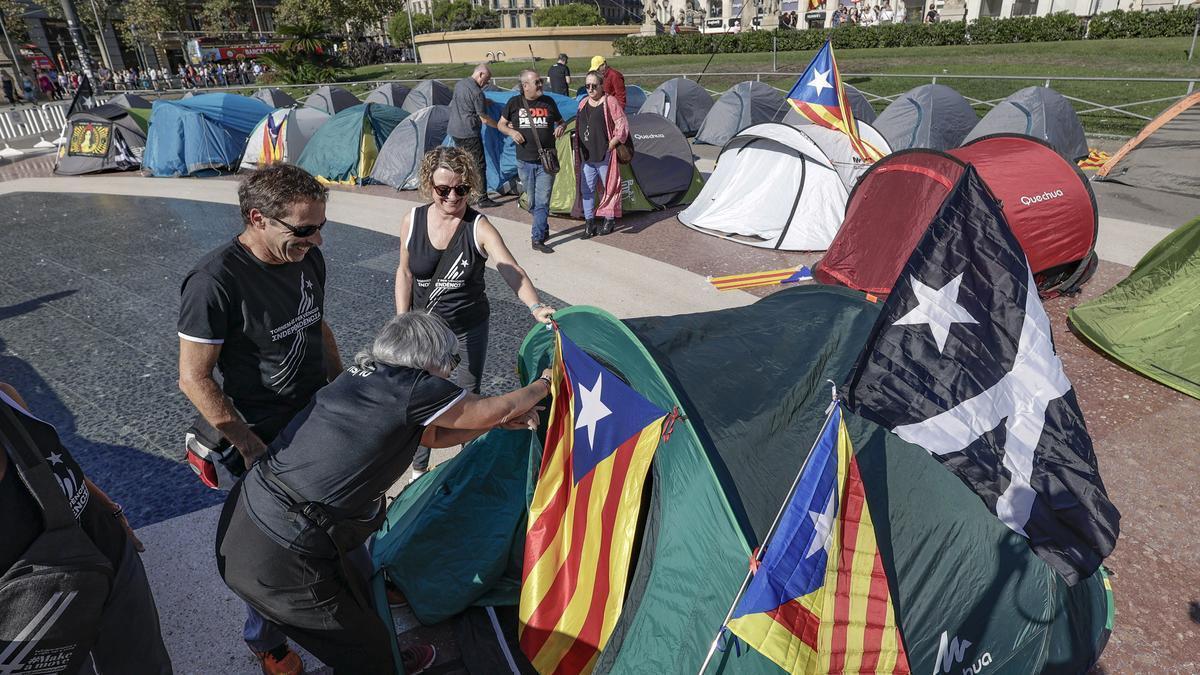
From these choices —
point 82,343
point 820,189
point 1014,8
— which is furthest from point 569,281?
point 1014,8

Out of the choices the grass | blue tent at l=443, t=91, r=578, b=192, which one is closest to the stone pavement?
blue tent at l=443, t=91, r=578, b=192

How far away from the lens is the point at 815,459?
198 centimetres

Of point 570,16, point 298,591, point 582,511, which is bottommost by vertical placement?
point 582,511

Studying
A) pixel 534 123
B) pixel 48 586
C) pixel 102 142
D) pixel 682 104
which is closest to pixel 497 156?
pixel 534 123

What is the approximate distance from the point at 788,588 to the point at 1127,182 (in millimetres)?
12467

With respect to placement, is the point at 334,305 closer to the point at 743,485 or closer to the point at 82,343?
the point at 82,343

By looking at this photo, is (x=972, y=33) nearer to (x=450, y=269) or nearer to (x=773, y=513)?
(x=450, y=269)

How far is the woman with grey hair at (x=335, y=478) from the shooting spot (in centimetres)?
213

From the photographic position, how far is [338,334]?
6020mm

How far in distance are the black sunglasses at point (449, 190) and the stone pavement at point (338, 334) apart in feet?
6.42

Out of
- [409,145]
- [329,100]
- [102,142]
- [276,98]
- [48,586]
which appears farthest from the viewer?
[276,98]

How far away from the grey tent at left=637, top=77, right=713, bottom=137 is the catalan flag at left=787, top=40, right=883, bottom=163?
6.91 meters

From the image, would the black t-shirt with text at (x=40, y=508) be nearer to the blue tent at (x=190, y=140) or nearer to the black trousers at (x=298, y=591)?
the black trousers at (x=298, y=591)

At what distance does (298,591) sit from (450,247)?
1.94 metres
